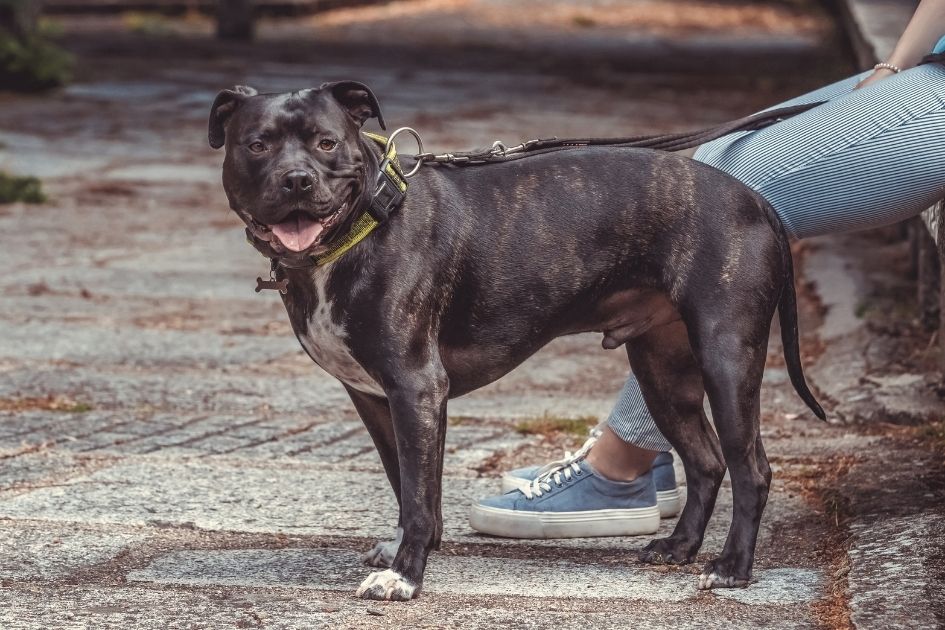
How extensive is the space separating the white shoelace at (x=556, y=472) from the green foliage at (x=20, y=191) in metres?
4.86

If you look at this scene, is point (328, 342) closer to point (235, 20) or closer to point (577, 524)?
point (577, 524)

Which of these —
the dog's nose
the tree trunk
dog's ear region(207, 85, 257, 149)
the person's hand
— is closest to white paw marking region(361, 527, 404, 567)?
the dog's nose

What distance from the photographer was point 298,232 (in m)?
2.96

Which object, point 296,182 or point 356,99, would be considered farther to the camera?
point 356,99

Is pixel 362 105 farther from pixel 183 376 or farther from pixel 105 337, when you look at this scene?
pixel 105 337

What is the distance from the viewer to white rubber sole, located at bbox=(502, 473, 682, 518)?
12.3ft

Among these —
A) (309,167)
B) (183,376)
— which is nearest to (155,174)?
(183,376)

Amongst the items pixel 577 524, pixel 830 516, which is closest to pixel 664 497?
pixel 577 524

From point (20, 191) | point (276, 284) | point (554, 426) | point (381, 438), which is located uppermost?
point (276, 284)

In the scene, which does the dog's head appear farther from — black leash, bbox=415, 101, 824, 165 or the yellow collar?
black leash, bbox=415, 101, 824, 165

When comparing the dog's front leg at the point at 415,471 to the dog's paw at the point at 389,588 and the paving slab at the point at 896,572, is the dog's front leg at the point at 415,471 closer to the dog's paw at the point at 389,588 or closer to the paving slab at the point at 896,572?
the dog's paw at the point at 389,588

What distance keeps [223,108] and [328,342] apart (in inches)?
20.5

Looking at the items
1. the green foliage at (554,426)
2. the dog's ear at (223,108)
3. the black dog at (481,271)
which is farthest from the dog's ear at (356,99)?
the green foliage at (554,426)

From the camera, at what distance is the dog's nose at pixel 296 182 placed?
289cm
